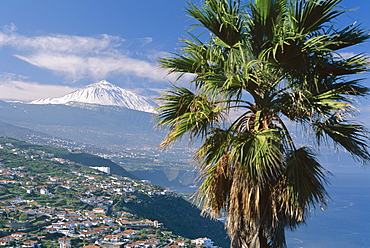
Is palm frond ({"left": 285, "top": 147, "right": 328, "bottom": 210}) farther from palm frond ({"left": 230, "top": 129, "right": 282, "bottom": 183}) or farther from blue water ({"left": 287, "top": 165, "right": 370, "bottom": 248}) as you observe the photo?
blue water ({"left": 287, "top": 165, "right": 370, "bottom": 248})

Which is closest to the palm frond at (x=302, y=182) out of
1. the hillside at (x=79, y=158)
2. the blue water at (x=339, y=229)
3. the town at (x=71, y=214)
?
the town at (x=71, y=214)

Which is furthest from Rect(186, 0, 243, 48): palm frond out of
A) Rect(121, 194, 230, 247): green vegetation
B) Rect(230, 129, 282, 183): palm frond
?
Rect(121, 194, 230, 247): green vegetation

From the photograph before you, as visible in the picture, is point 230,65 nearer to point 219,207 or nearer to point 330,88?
point 330,88

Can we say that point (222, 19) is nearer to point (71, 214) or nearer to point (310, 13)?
point (310, 13)

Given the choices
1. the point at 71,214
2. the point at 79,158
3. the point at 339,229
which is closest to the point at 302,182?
the point at 71,214

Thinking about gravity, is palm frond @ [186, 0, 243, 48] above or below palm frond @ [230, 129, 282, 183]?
above

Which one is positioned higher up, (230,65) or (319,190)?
(230,65)

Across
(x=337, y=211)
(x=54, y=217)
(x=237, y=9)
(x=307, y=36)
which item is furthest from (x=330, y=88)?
(x=337, y=211)
